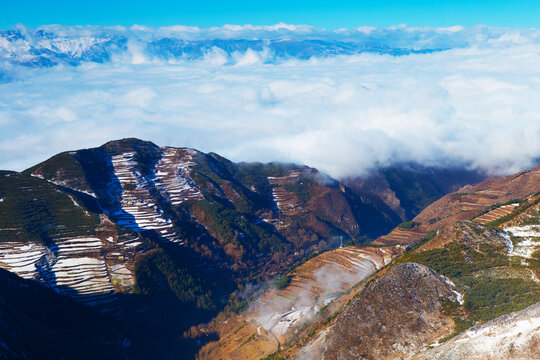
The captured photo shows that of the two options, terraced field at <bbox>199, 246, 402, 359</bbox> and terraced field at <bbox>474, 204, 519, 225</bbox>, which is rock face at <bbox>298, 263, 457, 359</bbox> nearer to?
terraced field at <bbox>199, 246, 402, 359</bbox>

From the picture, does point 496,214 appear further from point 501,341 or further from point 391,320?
point 501,341

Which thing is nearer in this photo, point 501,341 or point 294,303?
point 501,341

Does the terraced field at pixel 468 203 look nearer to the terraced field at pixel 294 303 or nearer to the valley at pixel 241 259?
the valley at pixel 241 259

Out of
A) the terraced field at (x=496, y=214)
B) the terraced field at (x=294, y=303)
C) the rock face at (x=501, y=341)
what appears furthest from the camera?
the terraced field at (x=496, y=214)

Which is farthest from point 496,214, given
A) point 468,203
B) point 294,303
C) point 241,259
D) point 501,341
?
point 241,259

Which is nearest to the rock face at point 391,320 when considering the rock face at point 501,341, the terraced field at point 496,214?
the rock face at point 501,341

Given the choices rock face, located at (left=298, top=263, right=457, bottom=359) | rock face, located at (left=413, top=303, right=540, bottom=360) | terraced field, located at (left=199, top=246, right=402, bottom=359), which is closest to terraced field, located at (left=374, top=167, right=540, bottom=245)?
terraced field, located at (left=199, top=246, right=402, bottom=359)

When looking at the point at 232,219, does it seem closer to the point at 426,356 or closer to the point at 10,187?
the point at 10,187
